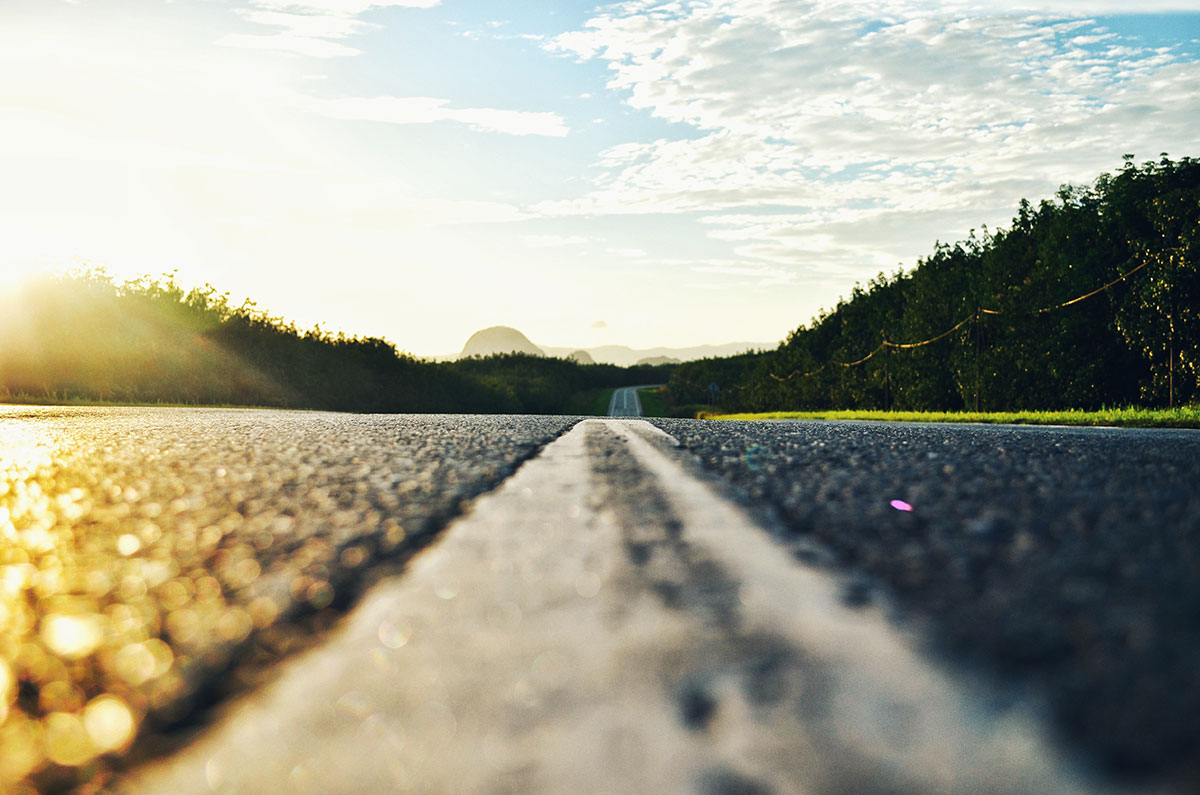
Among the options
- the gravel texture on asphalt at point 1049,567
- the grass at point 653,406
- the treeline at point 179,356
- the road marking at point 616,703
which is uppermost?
the treeline at point 179,356

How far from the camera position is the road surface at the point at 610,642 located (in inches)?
38.5

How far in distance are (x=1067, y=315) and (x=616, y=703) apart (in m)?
25.3

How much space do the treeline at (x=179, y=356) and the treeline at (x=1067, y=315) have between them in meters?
24.8

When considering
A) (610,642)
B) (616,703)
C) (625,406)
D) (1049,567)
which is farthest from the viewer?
(625,406)

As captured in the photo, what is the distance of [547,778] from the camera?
0.94 m

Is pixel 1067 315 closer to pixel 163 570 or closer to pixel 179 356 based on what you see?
pixel 163 570

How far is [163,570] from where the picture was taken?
77.2 inches

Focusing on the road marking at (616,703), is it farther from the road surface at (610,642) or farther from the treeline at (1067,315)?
the treeline at (1067,315)

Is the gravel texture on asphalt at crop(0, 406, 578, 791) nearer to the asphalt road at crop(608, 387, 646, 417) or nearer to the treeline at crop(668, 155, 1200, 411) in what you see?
the treeline at crop(668, 155, 1200, 411)

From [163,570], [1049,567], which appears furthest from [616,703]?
[163,570]

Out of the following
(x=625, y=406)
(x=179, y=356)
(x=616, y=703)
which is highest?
(x=179, y=356)

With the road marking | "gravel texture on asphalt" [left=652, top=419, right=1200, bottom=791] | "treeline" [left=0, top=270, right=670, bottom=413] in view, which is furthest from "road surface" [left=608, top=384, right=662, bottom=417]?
the road marking

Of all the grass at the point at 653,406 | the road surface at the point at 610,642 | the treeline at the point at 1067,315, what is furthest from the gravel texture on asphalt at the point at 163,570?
the grass at the point at 653,406

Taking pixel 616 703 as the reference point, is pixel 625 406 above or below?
below
